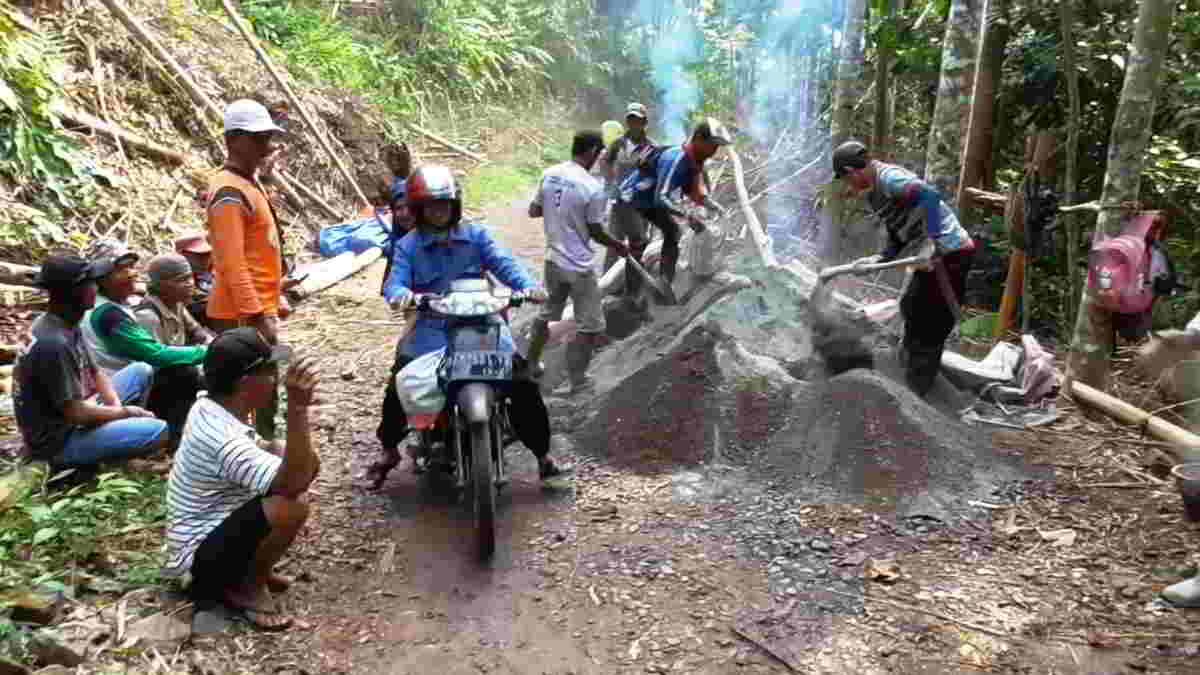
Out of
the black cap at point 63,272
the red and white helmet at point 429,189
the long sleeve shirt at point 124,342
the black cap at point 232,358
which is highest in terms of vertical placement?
the red and white helmet at point 429,189

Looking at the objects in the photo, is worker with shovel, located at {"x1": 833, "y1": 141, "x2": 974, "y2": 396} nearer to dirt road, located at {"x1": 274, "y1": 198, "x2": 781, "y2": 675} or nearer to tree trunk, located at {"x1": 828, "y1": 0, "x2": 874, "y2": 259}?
dirt road, located at {"x1": 274, "y1": 198, "x2": 781, "y2": 675}

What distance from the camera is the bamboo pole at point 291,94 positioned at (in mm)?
11891

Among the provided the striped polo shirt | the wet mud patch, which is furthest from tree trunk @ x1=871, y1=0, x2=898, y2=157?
the striped polo shirt

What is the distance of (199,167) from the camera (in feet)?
33.4

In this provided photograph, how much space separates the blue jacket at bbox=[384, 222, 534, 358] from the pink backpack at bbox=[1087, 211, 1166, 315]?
3.68m

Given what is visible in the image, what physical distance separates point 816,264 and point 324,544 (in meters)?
7.68

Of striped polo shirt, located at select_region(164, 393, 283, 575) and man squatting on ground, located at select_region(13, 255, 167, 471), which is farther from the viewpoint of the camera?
man squatting on ground, located at select_region(13, 255, 167, 471)

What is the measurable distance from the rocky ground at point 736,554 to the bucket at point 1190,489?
106 millimetres

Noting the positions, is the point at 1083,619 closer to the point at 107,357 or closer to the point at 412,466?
the point at 412,466

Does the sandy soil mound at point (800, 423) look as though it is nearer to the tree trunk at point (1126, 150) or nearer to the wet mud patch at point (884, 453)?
the wet mud patch at point (884, 453)

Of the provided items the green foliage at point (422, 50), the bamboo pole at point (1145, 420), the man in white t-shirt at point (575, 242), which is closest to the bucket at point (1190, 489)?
the bamboo pole at point (1145, 420)

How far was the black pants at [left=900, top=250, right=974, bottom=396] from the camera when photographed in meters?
5.88

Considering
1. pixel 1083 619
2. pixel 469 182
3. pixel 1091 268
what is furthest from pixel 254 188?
pixel 469 182

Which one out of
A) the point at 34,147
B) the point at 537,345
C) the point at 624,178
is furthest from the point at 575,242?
the point at 34,147
